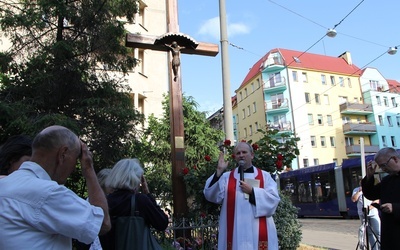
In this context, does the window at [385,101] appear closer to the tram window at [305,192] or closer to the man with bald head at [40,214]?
the tram window at [305,192]

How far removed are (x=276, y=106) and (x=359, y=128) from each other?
10800 millimetres

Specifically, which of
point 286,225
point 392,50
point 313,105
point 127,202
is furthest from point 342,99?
point 127,202

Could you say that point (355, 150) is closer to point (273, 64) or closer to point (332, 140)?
point (332, 140)

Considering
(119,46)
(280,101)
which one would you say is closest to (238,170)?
(119,46)

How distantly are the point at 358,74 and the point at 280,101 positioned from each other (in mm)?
12731

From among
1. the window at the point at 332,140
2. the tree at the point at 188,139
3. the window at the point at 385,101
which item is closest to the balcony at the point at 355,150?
the window at the point at 332,140

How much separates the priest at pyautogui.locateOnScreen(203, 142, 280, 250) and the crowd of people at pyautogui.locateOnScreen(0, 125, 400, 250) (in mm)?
11

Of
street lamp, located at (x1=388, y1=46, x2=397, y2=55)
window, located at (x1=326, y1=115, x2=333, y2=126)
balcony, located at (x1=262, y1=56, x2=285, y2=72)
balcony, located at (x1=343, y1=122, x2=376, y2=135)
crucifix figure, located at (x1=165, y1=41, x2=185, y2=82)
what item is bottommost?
crucifix figure, located at (x1=165, y1=41, x2=185, y2=82)

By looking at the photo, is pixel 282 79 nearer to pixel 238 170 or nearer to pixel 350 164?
pixel 350 164

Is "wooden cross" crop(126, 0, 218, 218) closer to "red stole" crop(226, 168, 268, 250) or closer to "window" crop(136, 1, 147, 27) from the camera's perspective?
"red stole" crop(226, 168, 268, 250)

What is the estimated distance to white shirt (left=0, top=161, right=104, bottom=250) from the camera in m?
1.70

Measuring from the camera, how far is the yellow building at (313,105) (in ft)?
147

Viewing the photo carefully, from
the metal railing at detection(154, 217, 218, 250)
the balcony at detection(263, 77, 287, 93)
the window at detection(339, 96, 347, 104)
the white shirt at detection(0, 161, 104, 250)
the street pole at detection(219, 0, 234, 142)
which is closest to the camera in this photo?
the white shirt at detection(0, 161, 104, 250)

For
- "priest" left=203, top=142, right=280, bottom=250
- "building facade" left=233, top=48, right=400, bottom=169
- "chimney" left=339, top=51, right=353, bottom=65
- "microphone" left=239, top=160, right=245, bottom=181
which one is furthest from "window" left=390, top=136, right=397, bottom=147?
"microphone" left=239, top=160, right=245, bottom=181
